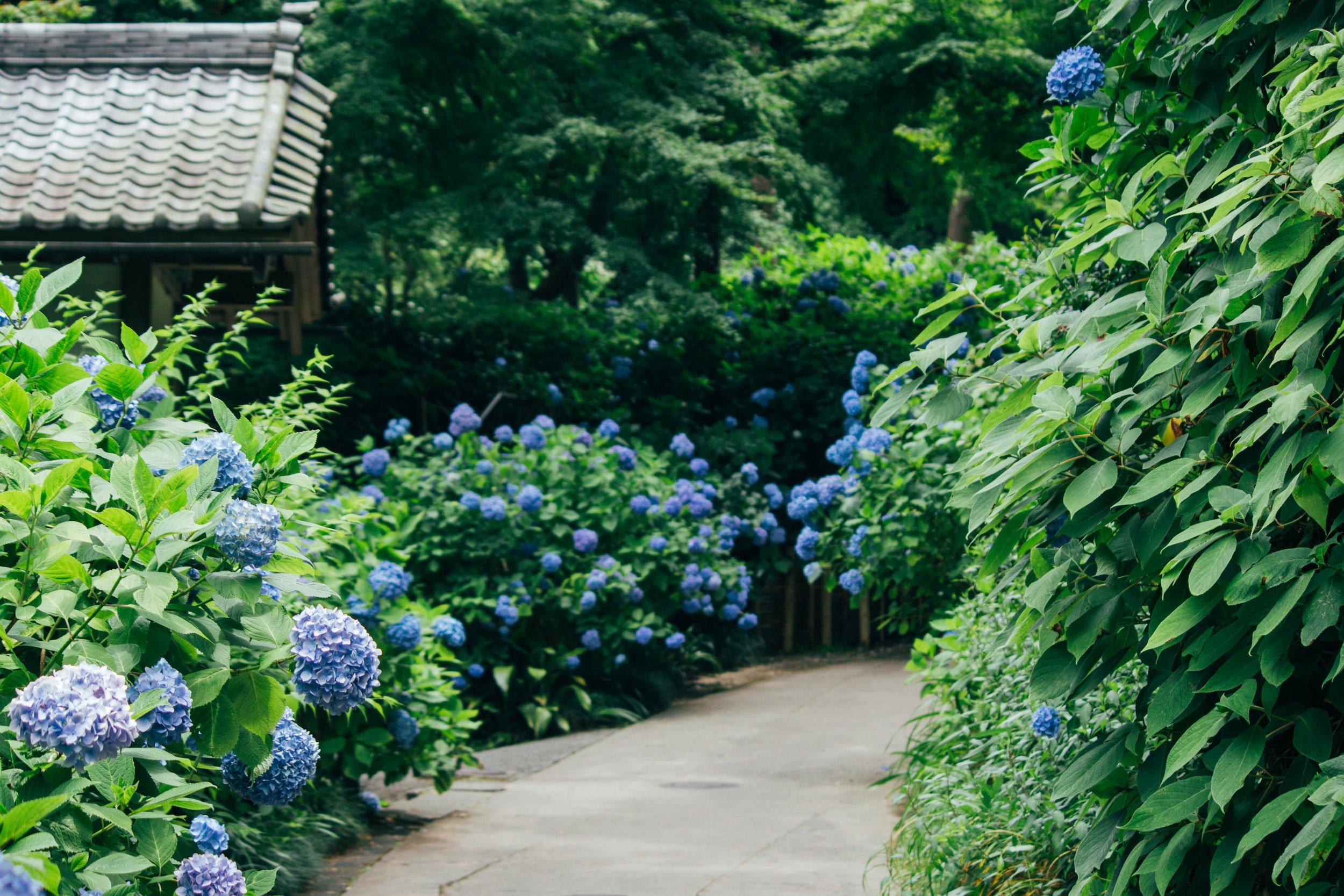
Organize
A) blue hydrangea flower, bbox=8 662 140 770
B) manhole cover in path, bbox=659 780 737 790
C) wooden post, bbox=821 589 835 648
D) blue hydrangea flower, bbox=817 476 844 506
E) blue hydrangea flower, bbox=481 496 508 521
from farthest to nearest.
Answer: wooden post, bbox=821 589 835 648 < blue hydrangea flower, bbox=481 496 508 521 < blue hydrangea flower, bbox=817 476 844 506 < manhole cover in path, bbox=659 780 737 790 < blue hydrangea flower, bbox=8 662 140 770

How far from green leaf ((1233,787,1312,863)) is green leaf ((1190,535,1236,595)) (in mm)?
344

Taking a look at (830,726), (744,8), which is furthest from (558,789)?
(744,8)

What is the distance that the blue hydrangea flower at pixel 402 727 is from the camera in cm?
524

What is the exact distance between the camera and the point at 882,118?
41.7 feet

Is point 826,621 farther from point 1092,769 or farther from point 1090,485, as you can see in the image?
point 1090,485

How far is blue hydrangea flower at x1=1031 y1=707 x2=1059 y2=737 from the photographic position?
143 inches

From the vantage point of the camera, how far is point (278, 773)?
259 cm

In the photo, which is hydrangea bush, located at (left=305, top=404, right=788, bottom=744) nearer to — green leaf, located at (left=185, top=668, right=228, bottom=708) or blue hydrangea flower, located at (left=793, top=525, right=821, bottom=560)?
blue hydrangea flower, located at (left=793, top=525, right=821, bottom=560)

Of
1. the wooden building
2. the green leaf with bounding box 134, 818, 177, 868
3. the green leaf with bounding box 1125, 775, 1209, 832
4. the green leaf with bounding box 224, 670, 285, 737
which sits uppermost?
the wooden building

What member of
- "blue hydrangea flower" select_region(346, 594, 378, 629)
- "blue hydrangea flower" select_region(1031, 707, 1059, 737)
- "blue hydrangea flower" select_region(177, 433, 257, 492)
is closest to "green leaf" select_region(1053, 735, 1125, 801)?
"blue hydrangea flower" select_region(1031, 707, 1059, 737)

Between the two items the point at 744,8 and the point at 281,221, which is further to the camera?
the point at 744,8

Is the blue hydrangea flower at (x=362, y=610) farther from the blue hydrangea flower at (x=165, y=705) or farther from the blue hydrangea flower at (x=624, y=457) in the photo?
the blue hydrangea flower at (x=624, y=457)

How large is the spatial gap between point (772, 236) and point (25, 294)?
825 centimetres

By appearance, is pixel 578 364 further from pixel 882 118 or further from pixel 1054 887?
pixel 1054 887
